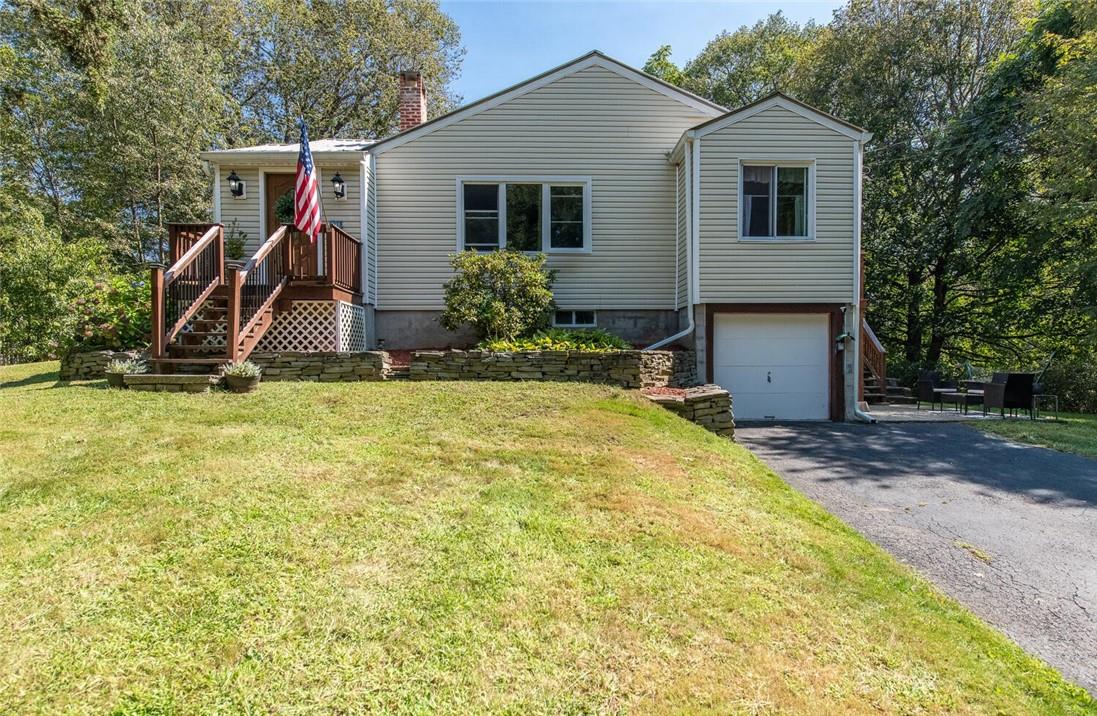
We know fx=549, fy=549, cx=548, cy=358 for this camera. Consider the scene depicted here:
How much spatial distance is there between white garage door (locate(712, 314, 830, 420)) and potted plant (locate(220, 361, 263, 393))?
7424mm

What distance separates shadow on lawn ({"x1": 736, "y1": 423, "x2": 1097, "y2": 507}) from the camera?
5980 millimetres

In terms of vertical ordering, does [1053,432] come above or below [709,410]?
below

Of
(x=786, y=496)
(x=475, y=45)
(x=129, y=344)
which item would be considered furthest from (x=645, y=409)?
(x=475, y=45)

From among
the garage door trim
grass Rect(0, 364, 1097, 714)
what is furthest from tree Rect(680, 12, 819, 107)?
grass Rect(0, 364, 1097, 714)

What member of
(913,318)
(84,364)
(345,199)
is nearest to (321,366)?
(84,364)

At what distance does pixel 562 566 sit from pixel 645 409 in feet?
12.9

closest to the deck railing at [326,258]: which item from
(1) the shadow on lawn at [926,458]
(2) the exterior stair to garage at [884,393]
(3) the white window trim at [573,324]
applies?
(3) the white window trim at [573,324]

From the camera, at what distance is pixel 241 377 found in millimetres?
6996

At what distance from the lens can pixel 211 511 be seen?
3.56 m

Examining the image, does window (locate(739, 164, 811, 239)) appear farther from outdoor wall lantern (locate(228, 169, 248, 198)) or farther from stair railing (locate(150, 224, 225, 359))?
outdoor wall lantern (locate(228, 169, 248, 198))

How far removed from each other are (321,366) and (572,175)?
6.00 m

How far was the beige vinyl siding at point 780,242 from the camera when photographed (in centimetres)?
970

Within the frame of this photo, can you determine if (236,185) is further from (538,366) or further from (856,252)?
(856,252)

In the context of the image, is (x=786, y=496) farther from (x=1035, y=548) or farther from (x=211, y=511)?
(x=211, y=511)
